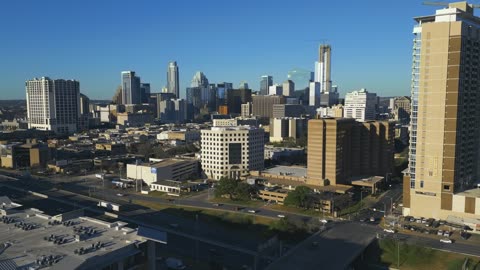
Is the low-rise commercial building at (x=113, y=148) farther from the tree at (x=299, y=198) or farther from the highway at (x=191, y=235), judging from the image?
the tree at (x=299, y=198)

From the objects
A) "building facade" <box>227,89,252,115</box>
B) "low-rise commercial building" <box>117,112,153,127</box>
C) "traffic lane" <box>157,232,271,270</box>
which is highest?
"building facade" <box>227,89,252,115</box>

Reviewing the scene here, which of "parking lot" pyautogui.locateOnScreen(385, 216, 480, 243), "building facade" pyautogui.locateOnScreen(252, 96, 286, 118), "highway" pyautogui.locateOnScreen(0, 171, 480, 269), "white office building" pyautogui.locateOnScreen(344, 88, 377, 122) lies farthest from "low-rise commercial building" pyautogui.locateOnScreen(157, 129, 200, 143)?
"parking lot" pyautogui.locateOnScreen(385, 216, 480, 243)

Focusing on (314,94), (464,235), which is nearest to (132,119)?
(314,94)

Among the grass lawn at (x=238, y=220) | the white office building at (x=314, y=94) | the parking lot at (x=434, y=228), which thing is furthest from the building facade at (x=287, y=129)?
the white office building at (x=314, y=94)

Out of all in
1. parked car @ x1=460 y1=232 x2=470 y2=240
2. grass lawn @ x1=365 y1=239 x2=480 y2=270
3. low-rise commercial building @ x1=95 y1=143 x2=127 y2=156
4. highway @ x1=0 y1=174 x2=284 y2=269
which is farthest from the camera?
low-rise commercial building @ x1=95 y1=143 x2=127 y2=156

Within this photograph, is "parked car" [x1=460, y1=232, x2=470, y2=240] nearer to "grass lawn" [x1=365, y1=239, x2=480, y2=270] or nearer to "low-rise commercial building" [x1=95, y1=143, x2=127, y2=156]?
"grass lawn" [x1=365, y1=239, x2=480, y2=270]

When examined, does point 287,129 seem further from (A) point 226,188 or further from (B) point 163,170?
(A) point 226,188
